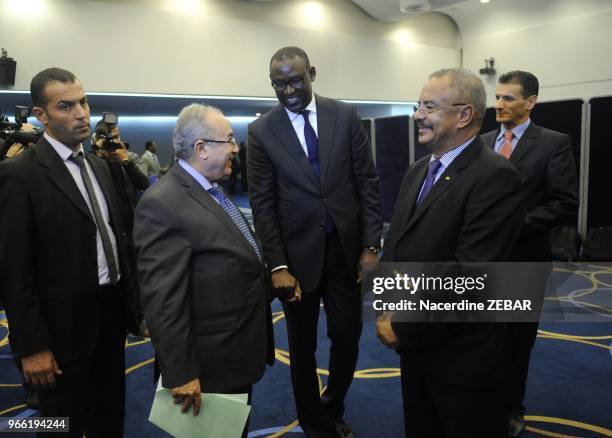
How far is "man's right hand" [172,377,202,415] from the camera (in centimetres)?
145

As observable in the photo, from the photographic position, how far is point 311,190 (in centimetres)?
212

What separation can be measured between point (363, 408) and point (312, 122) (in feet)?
5.00

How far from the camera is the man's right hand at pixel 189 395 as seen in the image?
1449 millimetres

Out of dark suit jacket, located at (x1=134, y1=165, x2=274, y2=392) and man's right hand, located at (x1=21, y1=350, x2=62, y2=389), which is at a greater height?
dark suit jacket, located at (x1=134, y1=165, x2=274, y2=392)

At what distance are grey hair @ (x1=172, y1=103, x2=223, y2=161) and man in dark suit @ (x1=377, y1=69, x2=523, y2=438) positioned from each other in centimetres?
70

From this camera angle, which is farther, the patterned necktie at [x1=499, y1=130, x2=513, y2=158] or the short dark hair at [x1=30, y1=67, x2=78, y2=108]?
the patterned necktie at [x1=499, y1=130, x2=513, y2=158]

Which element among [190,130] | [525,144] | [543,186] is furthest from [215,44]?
[190,130]

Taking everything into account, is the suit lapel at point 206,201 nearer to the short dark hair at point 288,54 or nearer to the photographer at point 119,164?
the photographer at point 119,164

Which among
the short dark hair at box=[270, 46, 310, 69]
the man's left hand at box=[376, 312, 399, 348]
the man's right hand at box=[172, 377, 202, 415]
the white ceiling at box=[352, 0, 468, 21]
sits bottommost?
the man's right hand at box=[172, 377, 202, 415]

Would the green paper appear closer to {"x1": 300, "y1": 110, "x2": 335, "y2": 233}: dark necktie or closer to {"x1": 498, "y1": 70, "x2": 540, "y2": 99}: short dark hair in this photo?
{"x1": 300, "y1": 110, "x2": 335, "y2": 233}: dark necktie

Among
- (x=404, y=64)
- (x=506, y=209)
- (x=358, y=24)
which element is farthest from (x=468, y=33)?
(x=506, y=209)

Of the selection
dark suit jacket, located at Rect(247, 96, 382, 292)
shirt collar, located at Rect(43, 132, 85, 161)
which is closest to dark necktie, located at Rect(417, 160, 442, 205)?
dark suit jacket, located at Rect(247, 96, 382, 292)

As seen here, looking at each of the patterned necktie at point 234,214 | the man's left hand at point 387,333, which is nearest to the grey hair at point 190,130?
the patterned necktie at point 234,214

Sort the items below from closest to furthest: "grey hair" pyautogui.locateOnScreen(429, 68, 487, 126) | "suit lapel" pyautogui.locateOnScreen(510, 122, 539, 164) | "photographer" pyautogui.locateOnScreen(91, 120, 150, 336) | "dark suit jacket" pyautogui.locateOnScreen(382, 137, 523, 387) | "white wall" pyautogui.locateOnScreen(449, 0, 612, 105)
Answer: "dark suit jacket" pyautogui.locateOnScreen(382, 137, 523, 387)
"grey hair" pyautogui.locateOnScreen(429, 68, 487, 126)
"photographer" pyautogui.locateOnScreen(91, 120, 150, 336)
"suit lapel" pyautogui.locateOnScreen(510, 122, 539, 164)
"white wall" pyautogui.locateOnScreen(449, 0, 612, 105)
